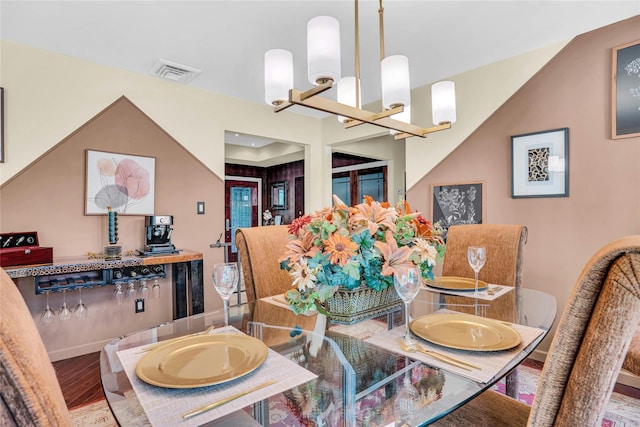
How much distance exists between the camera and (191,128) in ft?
10.9

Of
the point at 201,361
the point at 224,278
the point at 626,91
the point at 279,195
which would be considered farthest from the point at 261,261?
the point at 279,195

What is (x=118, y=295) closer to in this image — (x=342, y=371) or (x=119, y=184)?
(x=119, y=184)

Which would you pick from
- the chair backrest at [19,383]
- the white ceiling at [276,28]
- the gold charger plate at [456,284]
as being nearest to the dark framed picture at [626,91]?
the white ceiling at [276,28]

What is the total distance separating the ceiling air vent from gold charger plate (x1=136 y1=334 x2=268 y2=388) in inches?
101

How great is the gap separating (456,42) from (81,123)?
120 inches

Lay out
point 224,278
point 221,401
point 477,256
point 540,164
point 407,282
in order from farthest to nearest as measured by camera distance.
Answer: point 540,164, point 477,256, point 224,278, point 407,282, point 221,401

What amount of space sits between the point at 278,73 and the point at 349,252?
103cm

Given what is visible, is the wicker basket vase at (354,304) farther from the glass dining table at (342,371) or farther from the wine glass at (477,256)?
the wine glass at (477,256)

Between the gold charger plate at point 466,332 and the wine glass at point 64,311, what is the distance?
8.59 ft

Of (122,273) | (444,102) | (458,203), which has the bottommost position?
(122,273)

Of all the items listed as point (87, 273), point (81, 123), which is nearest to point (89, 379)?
point (87, 273)

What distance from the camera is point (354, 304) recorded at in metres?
1.12

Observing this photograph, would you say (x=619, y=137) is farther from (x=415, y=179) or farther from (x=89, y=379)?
(x=89, y=379)

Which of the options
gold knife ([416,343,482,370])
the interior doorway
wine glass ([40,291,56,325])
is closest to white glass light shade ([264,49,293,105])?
gold knife ([416,343,482,370])
